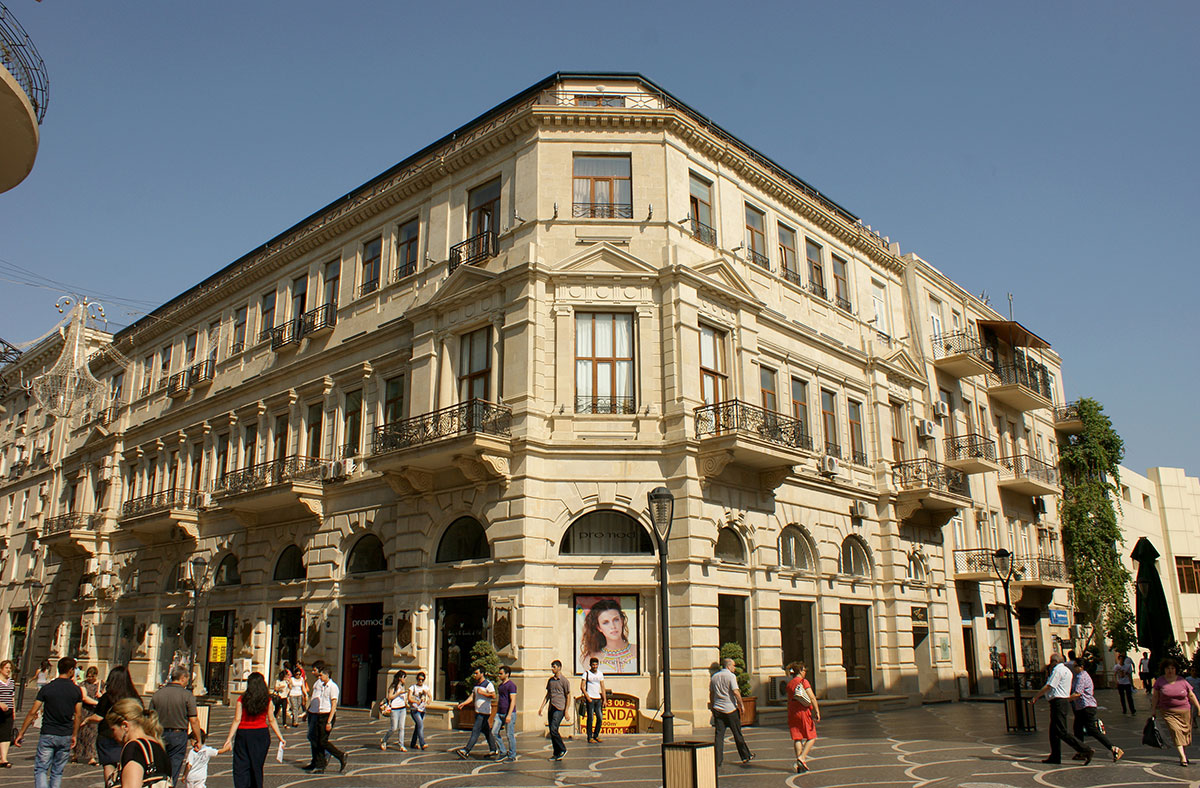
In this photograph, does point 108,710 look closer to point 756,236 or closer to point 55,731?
point 55,731

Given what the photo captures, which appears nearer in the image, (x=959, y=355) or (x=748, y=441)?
(x=748, y=441)

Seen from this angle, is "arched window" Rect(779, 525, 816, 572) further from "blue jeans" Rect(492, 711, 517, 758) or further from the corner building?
"blue jeans" Rect(492, 711, 517, 758)

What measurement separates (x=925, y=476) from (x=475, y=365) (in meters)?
15.5

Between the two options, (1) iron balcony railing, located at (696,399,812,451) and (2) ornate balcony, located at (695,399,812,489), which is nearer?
Answer: (2) ornate balcony, located at (695,399,812,489)

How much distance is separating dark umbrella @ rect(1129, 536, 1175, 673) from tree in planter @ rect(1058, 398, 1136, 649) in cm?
1894

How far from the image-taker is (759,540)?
22766 mm

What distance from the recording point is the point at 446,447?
2097 cm

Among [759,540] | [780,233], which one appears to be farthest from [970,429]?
[759,540]

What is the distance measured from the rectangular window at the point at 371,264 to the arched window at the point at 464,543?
886cm

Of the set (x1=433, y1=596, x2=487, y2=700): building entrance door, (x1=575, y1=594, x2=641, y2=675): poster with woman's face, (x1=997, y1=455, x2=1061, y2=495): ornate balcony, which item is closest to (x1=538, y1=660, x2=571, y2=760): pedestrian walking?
(x1=575, y1=594, x2=641, y2=675): poster with woman's face

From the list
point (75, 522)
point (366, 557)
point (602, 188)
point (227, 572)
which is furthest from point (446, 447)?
point (75, 522)

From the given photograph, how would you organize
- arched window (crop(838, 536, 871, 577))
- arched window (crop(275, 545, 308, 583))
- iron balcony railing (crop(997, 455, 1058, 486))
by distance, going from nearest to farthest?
arched window (crop(838, 536, 871, 577)) → arched window (crop(275, 545, 308, 583)) → iron balcony railing (crop(997, 455, 1058, 486))

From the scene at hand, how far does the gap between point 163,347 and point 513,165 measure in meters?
21.9

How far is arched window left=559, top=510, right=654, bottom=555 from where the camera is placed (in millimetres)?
20891
